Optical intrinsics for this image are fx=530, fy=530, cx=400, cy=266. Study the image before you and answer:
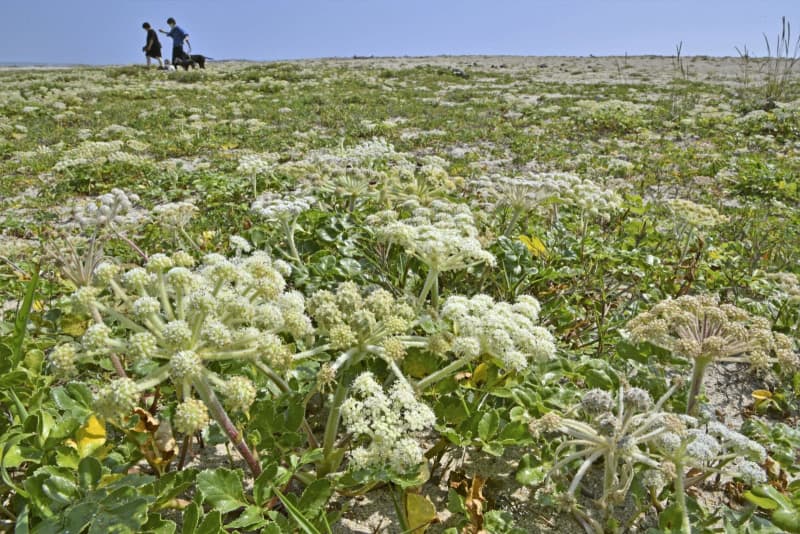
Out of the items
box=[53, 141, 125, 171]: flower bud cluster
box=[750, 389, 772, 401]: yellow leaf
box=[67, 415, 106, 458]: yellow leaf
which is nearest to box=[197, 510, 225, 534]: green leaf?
box=[67, 415, 106, 458]: yellow leaf

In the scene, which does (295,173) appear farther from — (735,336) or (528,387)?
(735,336)

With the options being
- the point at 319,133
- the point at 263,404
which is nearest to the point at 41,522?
the point at 263,404

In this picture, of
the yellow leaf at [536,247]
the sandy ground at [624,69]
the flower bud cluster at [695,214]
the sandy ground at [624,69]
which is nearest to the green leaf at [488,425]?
the yellow leaf at [536,247]

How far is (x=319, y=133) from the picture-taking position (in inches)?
535

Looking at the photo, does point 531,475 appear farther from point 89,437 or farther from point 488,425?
point 89,437

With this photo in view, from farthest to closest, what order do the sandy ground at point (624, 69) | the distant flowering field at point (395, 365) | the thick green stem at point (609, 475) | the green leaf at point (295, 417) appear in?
the sandy ground at point (624, 69) < the green leaf at point (295, 417) < the thick green stem at point (609, 475) < the distant flowering field at point (395, 365)

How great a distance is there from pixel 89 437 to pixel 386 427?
130 cm

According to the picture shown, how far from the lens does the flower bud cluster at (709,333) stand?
99.6 inches

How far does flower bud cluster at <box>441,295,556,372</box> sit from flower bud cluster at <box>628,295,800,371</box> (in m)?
0.56

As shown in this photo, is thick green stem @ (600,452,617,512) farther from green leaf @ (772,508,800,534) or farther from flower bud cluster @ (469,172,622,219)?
flower bud cluster @ (469,172,622,219)

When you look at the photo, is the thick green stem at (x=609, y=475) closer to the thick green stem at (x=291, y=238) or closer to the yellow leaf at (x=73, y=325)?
the thick green stem at (x=291, y=238)

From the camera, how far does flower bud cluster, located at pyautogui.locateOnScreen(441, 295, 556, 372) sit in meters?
2.41

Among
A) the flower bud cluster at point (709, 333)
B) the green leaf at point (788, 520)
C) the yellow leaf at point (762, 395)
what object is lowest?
the yellow leaf at point (762, 395)

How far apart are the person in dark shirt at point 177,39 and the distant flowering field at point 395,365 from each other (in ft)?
91.0
